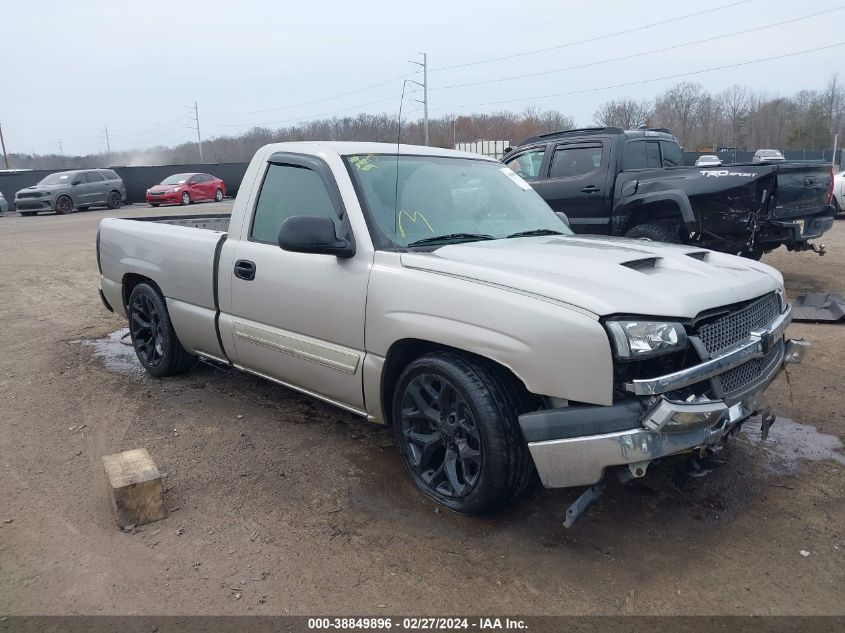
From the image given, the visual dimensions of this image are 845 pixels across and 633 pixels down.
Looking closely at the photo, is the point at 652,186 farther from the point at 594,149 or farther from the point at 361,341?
the point at 361,341

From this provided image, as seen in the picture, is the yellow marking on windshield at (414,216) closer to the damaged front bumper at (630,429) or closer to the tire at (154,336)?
the damaged front bumper at (630,429)

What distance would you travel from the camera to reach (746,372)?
10.2 feet

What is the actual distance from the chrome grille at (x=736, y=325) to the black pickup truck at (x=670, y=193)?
4445mm

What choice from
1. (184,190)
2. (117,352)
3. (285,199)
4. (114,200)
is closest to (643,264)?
(285,199)

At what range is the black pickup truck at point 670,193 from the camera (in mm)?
7375

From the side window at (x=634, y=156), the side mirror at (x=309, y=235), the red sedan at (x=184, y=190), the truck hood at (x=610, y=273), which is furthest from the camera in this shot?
the red sedan at (x=184, y=190)

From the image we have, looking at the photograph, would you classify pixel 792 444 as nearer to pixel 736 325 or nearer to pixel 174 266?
pixel 736 325

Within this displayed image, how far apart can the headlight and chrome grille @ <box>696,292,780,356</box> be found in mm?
205

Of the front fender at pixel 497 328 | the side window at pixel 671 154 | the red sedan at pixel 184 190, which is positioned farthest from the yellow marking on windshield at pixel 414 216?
the red sedan at pixel 184 190

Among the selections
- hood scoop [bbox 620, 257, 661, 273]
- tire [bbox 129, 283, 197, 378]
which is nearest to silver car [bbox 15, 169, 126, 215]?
tire [bbox 129, 283, 197, 378]

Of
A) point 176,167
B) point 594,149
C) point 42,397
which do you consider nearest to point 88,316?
point 42,397

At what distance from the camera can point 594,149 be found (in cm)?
863

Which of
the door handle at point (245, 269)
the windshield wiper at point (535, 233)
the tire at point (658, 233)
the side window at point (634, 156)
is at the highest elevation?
the side window at point (634, 156)

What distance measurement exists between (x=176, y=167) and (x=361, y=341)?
3200 centimetres
